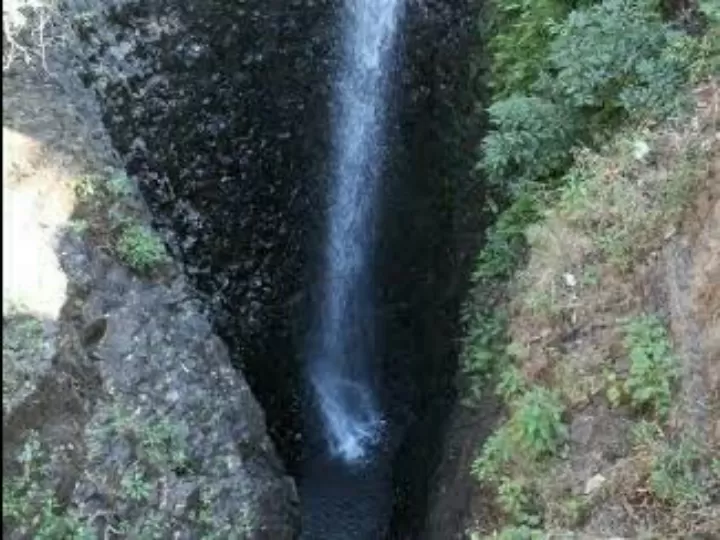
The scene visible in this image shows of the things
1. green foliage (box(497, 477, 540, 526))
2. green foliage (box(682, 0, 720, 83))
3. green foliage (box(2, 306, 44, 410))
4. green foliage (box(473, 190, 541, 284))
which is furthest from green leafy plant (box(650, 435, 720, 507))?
green foliage (box(2, 306, 44, 410))

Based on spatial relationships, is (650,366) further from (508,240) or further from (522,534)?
(508,240)

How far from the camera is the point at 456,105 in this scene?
8062 millimetres

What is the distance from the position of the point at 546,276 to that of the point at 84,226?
2.77 meters

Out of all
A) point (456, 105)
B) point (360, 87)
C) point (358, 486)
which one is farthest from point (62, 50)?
point (358, 486)

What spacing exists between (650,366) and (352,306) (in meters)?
4.09

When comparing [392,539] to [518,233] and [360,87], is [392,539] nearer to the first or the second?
[518,233]

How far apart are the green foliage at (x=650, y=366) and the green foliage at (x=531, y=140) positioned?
5.15 ft

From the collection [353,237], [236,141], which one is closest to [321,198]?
[353,237]

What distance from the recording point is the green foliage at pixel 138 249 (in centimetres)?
610

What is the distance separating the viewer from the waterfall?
8.05m

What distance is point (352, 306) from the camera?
8.98m

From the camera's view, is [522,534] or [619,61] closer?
[522,534]

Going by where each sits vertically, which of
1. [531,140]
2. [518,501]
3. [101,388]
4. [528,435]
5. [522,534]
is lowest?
[522,534]

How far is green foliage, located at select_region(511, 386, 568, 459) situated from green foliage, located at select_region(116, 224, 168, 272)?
Result: 8.04ft
